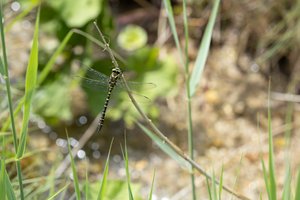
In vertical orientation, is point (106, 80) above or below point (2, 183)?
above

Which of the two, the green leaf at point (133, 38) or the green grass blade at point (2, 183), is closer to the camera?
the green grass blade at point (2, 183)

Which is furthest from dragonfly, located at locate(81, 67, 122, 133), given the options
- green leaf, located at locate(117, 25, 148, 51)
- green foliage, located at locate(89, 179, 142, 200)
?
green leaf, located at locate(117, 25, 148, 51)

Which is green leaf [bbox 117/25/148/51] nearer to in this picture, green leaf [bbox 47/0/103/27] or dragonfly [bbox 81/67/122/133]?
green leaf [bbox 47/0/103/27]

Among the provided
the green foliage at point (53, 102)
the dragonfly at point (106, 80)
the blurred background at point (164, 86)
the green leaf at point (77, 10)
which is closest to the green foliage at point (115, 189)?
the dragonfly at point (106, 80)

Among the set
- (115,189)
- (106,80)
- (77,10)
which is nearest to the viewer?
(106,80)

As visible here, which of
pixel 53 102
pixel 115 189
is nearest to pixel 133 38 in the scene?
pixel 53 102

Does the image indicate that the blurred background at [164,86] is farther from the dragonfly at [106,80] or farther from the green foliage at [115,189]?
the dragonfly at [106,80]

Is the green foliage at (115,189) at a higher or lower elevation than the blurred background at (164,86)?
lower

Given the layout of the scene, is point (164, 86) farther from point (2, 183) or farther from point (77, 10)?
point (2, 183)
